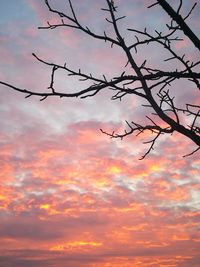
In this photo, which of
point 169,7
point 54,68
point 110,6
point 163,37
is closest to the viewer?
point 169,7

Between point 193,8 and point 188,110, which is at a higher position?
point 193,8

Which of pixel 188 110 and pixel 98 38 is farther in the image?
pixel 188 110

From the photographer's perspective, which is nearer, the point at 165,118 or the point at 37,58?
the point at 37,58

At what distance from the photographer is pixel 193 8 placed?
11.9 ft

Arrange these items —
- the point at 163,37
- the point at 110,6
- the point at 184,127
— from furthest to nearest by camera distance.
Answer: the point at 110,6
the point at 163,37
the point at 184,127

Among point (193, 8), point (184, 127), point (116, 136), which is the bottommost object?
point (184, 127)

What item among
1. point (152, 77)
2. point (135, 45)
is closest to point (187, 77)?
point (152, 77)

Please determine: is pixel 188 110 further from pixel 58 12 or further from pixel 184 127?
pixel 58 12

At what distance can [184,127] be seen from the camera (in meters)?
3.86

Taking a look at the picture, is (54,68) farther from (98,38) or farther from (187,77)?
(187,77)

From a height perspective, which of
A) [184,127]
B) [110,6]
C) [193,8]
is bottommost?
[184,127]

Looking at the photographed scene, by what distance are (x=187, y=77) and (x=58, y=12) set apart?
192 cm

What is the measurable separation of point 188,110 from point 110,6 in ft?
6.45

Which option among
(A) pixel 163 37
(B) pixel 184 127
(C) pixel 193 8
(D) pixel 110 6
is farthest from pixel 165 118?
(D) pixel 110 6
